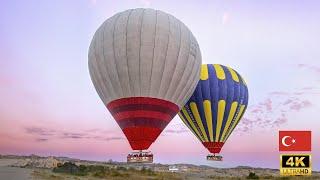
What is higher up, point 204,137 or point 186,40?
point 186,40

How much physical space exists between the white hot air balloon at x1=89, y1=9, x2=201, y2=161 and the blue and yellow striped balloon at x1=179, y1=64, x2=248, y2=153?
11046 mm

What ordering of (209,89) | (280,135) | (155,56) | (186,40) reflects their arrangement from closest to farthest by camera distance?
(280,135)
(155,56)
(186,40)
(209,89)

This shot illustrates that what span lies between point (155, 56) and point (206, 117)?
58.4 ft

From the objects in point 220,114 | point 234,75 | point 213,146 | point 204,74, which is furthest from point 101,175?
point 234,75

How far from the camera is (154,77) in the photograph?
41.8 m

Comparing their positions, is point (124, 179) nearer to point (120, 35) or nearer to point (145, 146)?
point (145, 146)

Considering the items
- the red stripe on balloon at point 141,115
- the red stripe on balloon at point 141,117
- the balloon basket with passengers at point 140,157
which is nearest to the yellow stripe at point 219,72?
the red stripe on balloon at point 141,117

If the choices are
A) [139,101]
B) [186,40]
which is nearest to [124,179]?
[139,101]

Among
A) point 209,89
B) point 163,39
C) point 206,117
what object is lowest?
point 206,117

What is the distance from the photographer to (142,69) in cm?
4156

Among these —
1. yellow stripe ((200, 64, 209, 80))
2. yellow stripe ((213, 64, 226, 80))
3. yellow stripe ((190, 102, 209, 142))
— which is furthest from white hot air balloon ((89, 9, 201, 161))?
yellow stripe ((213, 64, 226, 80))

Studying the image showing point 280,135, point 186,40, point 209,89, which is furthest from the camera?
point 209,89

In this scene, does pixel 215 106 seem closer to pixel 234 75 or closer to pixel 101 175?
pixel 234 75

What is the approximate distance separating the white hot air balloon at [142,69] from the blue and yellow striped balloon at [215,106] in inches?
435
